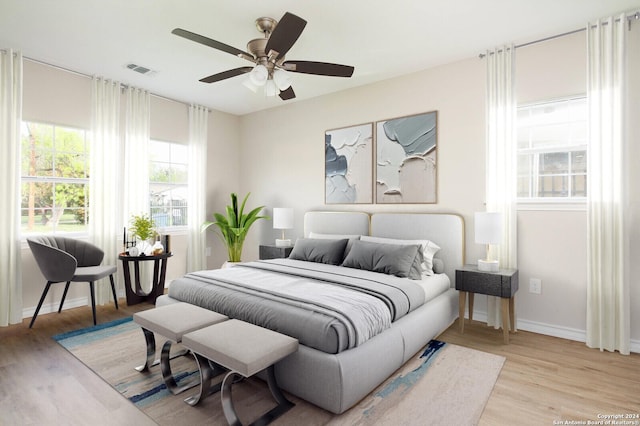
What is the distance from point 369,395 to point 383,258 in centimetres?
136

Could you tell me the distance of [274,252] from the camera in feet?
15.5

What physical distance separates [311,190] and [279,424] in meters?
3.47

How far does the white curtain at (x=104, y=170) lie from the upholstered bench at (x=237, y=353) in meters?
2.87

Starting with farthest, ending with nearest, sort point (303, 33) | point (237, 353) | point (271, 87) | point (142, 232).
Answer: point (142, 232) < point (303, 33) < point (271, 87) < point (237, 353)

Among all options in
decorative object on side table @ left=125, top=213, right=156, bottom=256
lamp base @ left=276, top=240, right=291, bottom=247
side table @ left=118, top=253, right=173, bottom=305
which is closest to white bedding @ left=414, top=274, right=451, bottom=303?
lamp base @ left=276, top=240, right=291, bottom=247

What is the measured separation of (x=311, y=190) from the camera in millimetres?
5031

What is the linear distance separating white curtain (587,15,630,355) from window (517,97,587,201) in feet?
0.63

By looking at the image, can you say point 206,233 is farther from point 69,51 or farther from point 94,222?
point 69,51

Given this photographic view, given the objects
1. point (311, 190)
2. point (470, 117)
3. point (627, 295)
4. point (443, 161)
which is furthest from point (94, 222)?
point (627, 295)

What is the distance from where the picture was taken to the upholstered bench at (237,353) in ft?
5.81

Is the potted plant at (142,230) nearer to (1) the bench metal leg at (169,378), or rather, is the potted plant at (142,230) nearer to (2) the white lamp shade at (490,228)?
(1) the bench metal leg at (169,378)

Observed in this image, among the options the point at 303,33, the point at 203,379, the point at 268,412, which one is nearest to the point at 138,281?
the point at 203,379

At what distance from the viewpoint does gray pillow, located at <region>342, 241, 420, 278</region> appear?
3.20m

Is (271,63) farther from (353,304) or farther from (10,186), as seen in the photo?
(10,186)
